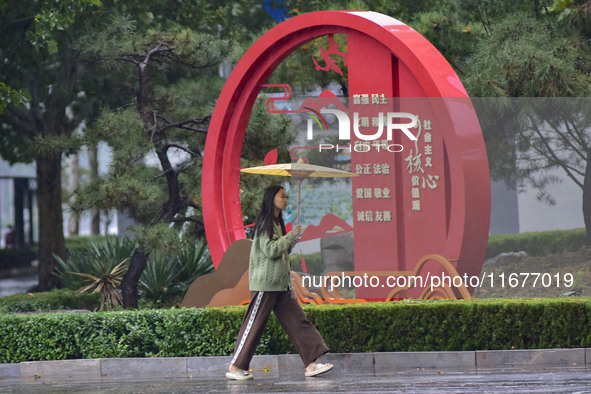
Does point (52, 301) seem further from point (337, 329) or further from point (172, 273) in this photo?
point (337, 329)

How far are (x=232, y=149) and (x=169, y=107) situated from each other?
247 centimetres

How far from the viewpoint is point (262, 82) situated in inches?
460

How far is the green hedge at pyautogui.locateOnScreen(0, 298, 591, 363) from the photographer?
795cm

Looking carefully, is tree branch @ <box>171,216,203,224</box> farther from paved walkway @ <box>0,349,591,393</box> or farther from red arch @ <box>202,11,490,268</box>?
paved walkway @ <box>0,349,591,393</box>

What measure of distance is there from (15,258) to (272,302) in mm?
23227

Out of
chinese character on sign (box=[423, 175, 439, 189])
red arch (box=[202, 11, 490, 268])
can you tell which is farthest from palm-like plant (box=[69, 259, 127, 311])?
chinese character on sign (box=[423, 175, 439, 189])

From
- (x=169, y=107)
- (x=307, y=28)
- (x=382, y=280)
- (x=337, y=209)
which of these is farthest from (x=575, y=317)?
(x=169, y=107)

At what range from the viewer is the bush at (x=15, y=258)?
28656 mm

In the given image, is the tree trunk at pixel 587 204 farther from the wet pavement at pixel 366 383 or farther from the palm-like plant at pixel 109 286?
the palm-like plant at pixel 109 286

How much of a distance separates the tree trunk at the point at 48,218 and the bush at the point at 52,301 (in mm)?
3278

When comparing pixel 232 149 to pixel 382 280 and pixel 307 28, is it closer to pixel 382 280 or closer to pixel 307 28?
pixel 307 28

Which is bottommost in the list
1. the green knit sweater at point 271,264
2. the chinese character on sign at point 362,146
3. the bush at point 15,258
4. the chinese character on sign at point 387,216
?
the bush at point 15,258

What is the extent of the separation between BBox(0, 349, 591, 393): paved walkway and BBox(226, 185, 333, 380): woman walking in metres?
0.18

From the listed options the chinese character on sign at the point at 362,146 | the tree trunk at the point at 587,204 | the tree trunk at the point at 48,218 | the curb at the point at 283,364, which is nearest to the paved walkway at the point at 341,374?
the curb at the point at 283,364
